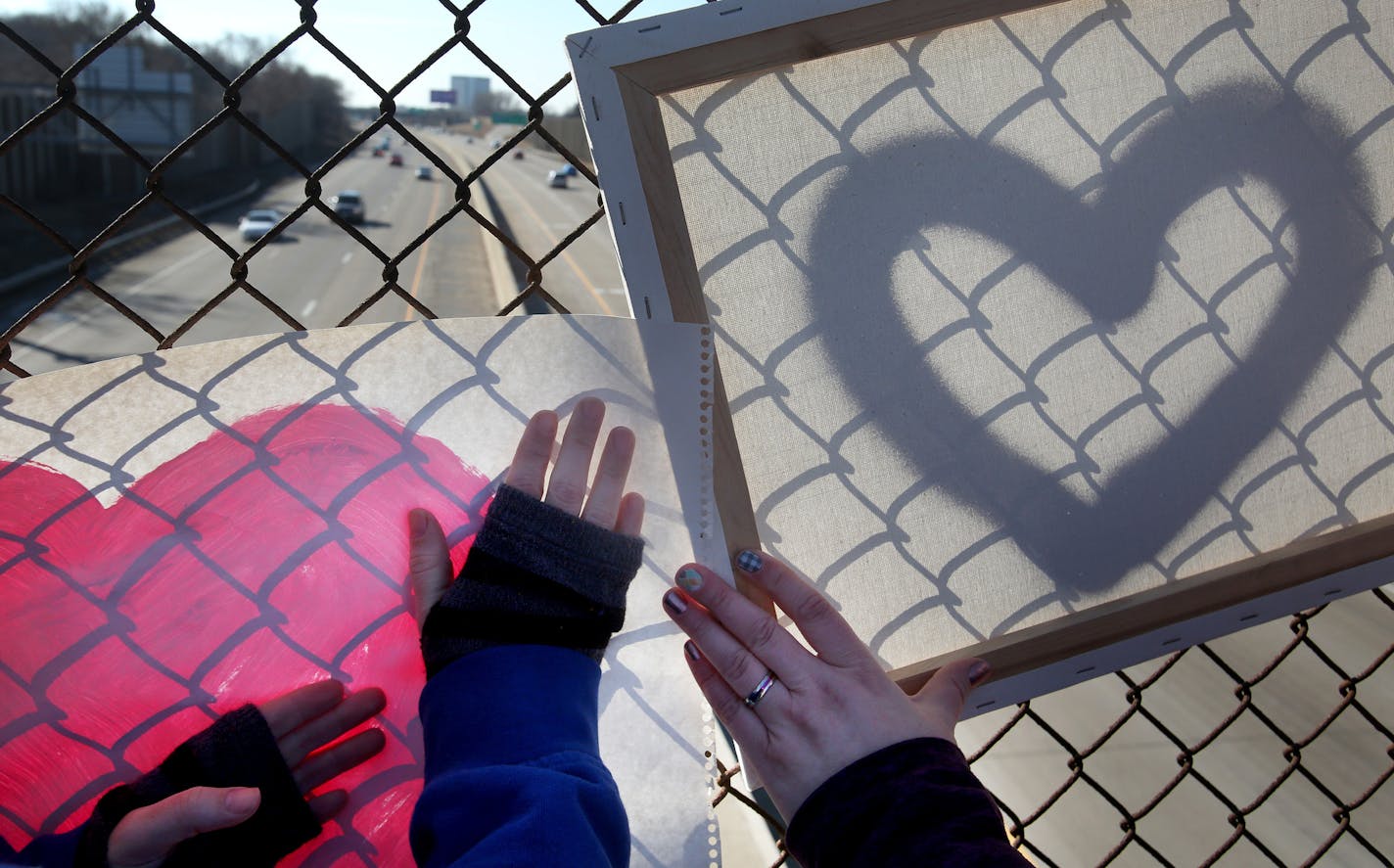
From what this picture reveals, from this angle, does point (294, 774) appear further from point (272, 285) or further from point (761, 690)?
point (272, 285)

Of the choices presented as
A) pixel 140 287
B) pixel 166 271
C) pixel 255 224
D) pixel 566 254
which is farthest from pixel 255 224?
pixel 566 254

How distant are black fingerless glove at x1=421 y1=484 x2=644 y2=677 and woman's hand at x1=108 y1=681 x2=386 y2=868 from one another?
102 mm

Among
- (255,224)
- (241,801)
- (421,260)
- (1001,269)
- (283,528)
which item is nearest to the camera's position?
(241,801)

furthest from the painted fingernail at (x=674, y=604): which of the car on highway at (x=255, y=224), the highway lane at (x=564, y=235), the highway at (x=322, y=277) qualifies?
the car on highway at (x=255, y=224)

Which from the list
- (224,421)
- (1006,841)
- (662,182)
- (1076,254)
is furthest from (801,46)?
(1006,841)

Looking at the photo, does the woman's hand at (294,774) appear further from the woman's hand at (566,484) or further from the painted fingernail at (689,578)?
the painted fingernail at (689,578)

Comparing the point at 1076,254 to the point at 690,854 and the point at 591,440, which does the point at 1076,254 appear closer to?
the point at 591,440

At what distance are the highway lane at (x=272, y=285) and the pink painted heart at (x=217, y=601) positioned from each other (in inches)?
408

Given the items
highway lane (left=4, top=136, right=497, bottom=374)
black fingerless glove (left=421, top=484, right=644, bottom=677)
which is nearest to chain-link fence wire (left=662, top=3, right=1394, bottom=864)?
black fingerless glove (left=421, top=484, right=644, bottom=677)

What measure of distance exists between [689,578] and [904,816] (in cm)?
31

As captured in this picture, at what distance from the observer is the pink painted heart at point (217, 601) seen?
89 centimetres

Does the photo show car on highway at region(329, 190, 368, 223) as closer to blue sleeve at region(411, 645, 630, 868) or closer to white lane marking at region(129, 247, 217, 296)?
white lane marking at region(129, 247, 217, 296)

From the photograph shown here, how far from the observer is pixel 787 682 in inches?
38.1

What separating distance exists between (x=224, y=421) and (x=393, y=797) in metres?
0.43
